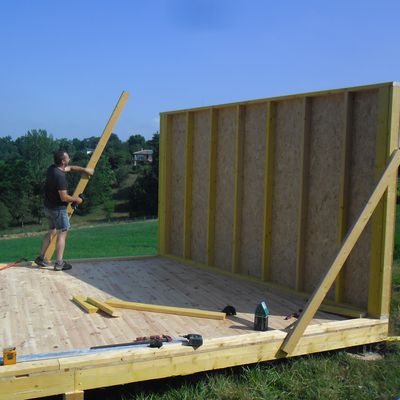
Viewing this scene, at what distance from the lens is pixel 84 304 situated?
5652mm

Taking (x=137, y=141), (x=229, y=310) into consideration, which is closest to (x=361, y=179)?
(x=229, y=310)

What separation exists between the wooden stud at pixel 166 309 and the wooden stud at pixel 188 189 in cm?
303

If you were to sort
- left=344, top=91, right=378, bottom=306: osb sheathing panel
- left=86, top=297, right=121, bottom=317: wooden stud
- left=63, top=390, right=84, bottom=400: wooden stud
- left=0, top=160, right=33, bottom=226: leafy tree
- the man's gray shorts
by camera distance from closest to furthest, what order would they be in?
left=63, top=390, right=84, bottom=400: wooden stud, left=86, top=297, right=121, bottom=317: wooden stud, left=344, top=91, right=378, bottom=306: osb sheathing panel, the man's gray shorts, left=0, top=160, right=33, bottom=226: leafy tree

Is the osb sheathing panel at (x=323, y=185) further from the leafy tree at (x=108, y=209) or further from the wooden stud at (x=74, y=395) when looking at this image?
the leafy tree at (x=108, y=209)

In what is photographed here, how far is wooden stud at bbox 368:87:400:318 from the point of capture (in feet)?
16.8

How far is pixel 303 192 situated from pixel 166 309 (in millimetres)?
2208

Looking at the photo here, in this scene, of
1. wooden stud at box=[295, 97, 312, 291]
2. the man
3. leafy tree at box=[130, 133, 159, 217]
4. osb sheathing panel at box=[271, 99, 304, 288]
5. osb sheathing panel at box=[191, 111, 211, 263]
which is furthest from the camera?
leafy tree at box=[130, 133, 159, 217]

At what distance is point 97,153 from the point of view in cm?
836

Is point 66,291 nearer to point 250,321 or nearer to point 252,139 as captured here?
point 250,321

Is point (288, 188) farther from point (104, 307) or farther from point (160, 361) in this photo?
point (160, 361)

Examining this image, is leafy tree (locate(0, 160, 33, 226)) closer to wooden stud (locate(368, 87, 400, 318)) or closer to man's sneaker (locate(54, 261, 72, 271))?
man's sneaker (locate(54, 261, 72, 271))

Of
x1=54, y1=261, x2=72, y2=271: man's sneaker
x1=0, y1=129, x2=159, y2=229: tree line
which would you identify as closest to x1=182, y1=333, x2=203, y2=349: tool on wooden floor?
x1=54, y1=261, x2=72, y2=271: man's sneaker

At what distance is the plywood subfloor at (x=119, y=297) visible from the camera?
4746 mm

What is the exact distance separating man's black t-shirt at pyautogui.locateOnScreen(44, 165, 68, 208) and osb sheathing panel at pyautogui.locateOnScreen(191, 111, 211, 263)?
227 centimetres
